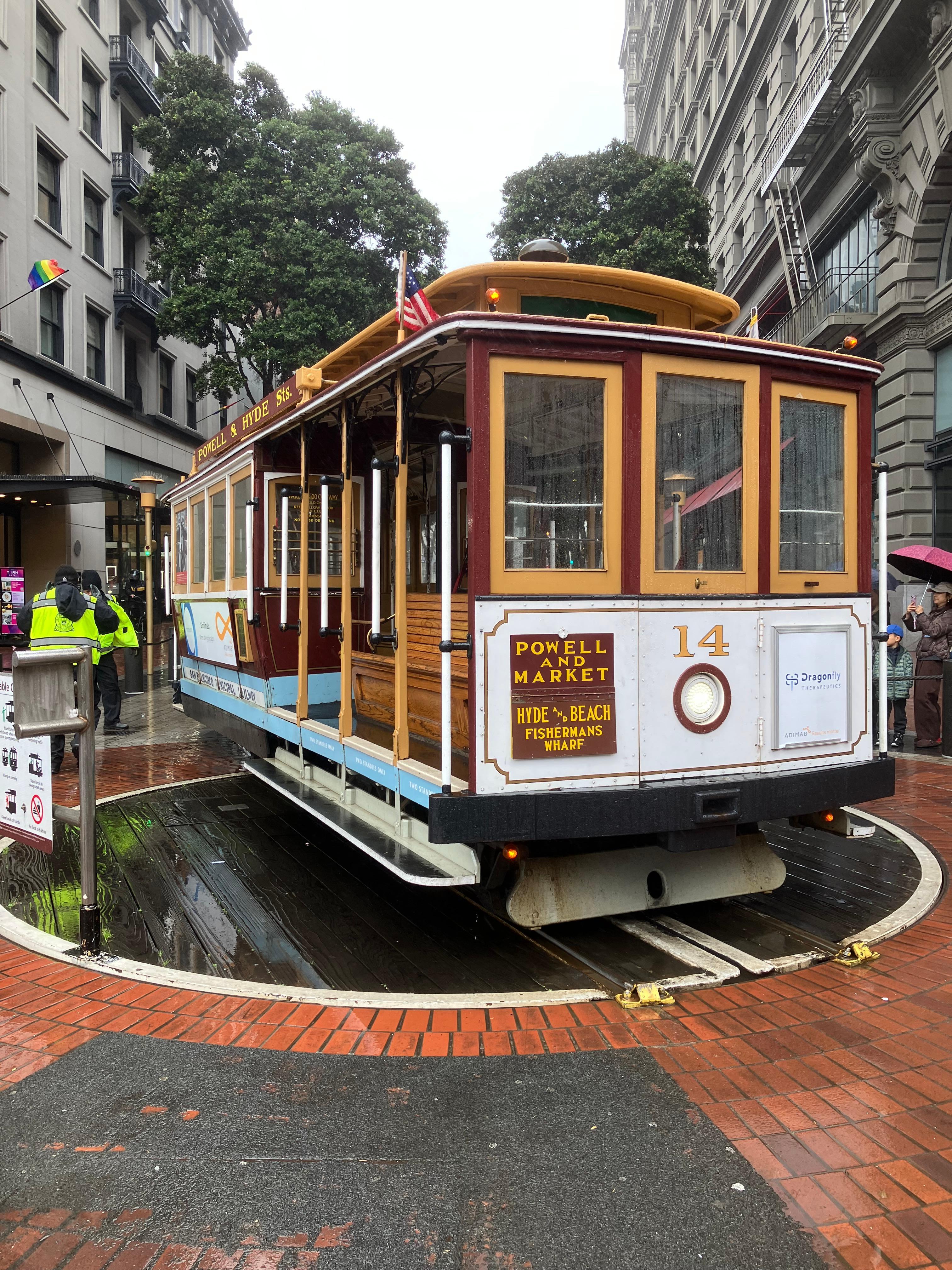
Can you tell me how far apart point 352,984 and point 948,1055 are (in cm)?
238

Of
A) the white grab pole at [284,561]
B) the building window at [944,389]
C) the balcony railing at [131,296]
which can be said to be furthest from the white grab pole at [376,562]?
the balcony railing at [131,296]

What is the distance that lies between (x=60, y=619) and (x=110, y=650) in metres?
1.53

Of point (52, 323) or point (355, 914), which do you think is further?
point (52, 323)

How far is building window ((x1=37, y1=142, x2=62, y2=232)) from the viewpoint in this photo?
21.0 m

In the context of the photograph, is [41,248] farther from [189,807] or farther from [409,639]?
[409,639]

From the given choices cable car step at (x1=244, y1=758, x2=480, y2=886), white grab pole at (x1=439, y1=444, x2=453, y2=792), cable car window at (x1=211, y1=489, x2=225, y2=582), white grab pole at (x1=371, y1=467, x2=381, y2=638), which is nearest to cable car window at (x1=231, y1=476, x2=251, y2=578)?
cable car window at (x1=211, y1=489, x2=225, y2=582)

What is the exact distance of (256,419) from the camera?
6.88 metres

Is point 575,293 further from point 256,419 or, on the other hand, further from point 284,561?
point 256,419

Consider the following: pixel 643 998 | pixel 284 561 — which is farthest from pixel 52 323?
pixel 643 998

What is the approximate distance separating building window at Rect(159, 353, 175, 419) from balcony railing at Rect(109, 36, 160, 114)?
7.21 metres

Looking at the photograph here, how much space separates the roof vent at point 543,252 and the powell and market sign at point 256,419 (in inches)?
71.2

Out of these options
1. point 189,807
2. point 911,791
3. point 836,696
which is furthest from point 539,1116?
point 911,791

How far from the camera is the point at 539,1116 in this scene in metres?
2.86

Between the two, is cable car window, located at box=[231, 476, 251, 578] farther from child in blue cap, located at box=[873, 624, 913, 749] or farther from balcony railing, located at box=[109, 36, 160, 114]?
balcony railing, located at box=[109, 36, 160, 114]
